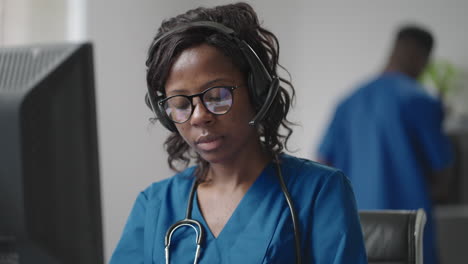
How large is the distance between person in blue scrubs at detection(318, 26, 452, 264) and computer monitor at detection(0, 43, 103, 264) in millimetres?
1606

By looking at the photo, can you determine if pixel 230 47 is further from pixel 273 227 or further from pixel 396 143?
pixel 396 143

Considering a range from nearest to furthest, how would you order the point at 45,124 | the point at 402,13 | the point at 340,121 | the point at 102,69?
the point at 45,124 < the point at 102,69 < the point at 340,121 < the point at 402,13

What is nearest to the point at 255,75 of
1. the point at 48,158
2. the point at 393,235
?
the point at 48,158

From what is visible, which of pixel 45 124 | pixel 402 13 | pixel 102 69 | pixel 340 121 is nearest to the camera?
pixel 45 124

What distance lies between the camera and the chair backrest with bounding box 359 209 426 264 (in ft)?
3.30

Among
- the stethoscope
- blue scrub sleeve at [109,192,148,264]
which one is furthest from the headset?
blue scrub sleeve at [109,192,148,264]

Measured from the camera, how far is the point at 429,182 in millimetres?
2348

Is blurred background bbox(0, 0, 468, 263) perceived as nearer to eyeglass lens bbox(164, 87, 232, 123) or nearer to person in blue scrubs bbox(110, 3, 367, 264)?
person in blue scrubs bbox(110, 3, 367, 264)

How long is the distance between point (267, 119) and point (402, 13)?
3.25 meters

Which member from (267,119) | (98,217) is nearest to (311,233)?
(267,119)

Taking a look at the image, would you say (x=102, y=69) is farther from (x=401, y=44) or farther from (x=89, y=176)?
(x=89, y=176)

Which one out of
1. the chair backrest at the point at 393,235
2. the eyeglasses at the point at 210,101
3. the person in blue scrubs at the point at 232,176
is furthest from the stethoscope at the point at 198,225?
the chair backrest at the point at 393,235

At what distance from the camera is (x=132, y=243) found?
942 millimetres

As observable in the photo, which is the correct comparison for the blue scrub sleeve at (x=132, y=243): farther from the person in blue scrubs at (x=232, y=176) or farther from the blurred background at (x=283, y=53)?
the blurred background at (x=283, y=53)
